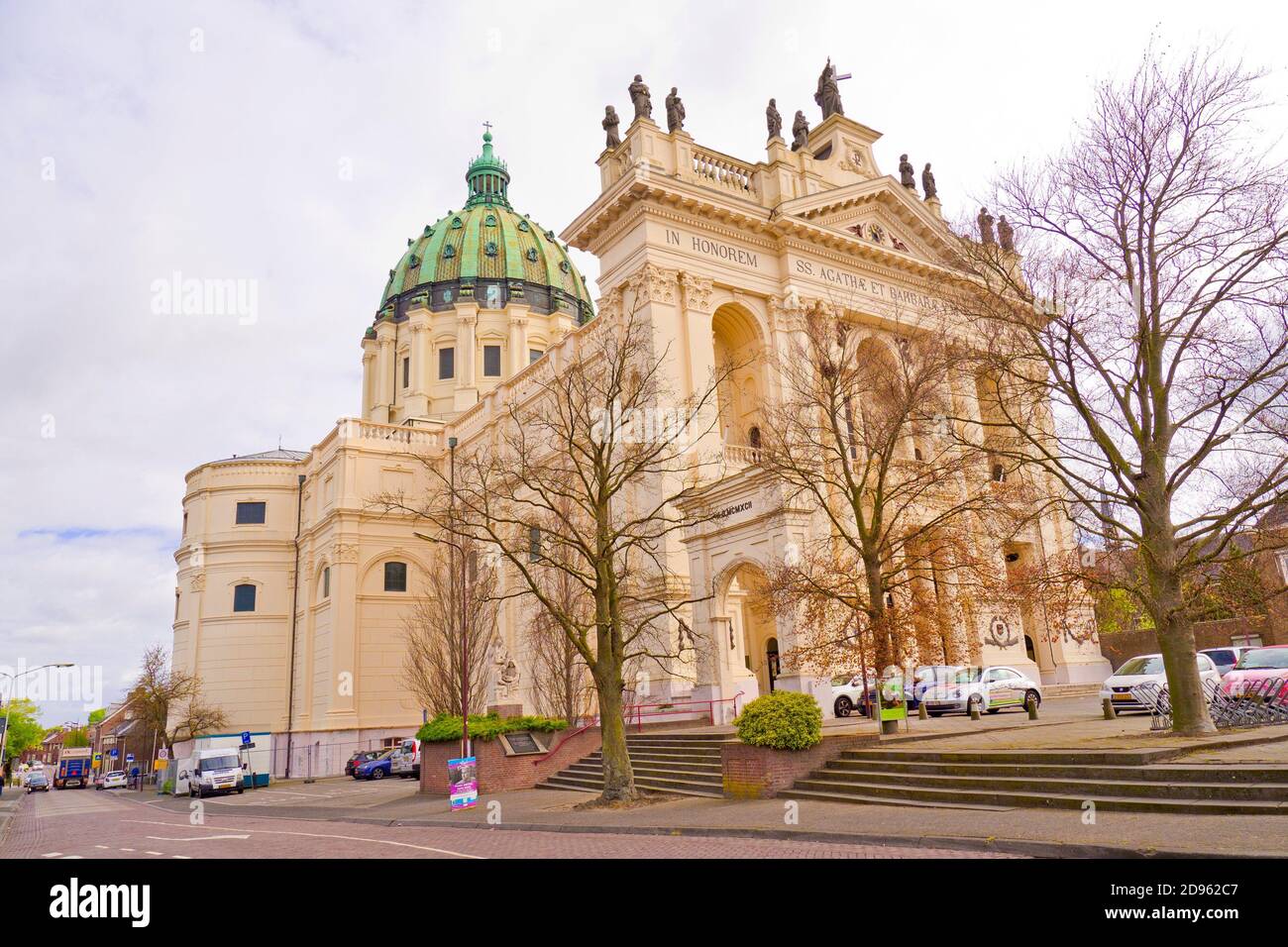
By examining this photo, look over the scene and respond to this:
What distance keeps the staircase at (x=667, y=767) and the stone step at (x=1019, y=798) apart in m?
2.92

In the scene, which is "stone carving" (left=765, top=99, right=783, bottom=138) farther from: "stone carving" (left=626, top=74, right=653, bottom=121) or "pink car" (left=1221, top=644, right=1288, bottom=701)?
"pink car" (left=1221, top=644, right=1288, bottom=701)

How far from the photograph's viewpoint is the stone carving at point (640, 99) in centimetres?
3309

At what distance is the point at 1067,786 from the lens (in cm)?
Result: 1226

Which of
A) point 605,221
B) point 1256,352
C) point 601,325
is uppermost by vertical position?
point 605,221

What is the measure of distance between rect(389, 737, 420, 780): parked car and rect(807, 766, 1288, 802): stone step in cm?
2582

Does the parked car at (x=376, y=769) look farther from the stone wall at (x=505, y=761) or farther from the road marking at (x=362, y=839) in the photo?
the road marking at (x=362, y=839)

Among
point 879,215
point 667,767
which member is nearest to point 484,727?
point 667,767

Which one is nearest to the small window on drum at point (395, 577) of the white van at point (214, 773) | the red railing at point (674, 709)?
the white van at point (214, 773)
